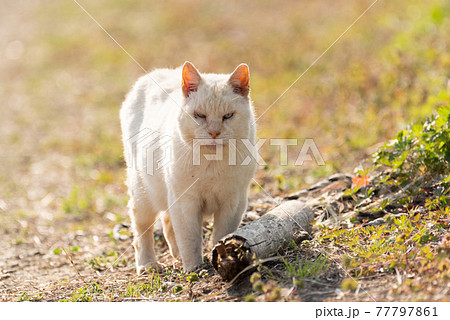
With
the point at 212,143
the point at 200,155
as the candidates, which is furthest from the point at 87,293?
the point at 212,143

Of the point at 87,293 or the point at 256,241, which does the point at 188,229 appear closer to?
the point at 256,241

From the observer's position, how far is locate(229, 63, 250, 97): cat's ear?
4129 millimetres

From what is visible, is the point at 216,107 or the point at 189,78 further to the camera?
the point at 189,78

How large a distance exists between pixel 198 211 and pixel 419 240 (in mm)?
1723

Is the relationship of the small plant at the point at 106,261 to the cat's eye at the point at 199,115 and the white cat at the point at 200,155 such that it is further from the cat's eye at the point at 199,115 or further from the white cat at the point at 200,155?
the cat's eye at the point at 199,115

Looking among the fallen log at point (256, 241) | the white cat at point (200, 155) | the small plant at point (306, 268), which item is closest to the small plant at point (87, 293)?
the white cat at point (200, 155)

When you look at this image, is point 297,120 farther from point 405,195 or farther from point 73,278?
point 73,278

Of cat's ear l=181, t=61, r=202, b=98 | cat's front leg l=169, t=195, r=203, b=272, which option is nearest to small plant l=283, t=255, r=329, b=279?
cat's front leg l=169, t=195, r=203, b=272

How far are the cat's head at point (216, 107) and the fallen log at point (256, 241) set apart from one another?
2.33 feet

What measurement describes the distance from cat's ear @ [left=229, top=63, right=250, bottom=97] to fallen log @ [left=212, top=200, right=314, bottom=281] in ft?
3.42

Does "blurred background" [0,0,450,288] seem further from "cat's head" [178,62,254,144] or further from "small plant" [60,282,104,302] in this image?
"small plant" [60,282,104,302]

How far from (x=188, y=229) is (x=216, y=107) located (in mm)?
1028

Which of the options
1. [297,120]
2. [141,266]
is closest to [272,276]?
[141,266]

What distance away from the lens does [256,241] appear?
364 cm
